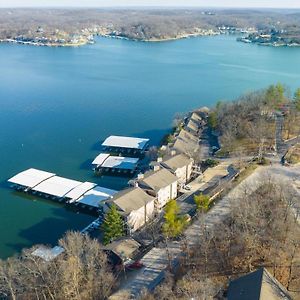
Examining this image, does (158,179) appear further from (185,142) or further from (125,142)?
(125,142)

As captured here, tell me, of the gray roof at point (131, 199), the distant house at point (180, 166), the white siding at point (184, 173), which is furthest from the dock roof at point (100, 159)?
the gray roof at point (131, 199)

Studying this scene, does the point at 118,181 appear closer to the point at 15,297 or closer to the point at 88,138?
the point at 88,138

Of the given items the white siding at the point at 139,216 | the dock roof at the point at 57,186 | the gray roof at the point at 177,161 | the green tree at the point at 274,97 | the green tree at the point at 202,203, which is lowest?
the dock roof at the point at 57,186

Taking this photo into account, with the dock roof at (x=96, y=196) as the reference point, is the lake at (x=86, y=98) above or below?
above

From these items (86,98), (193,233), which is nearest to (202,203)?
(193,233)

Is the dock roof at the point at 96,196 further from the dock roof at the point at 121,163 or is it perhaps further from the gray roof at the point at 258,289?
the gray roof at the point at 258,289

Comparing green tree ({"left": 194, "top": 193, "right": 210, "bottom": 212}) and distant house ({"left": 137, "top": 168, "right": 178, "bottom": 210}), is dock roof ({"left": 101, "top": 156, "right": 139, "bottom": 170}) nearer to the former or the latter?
distant house ({"left": 137, "top": 168, "right": 178, "bottom": 210})
